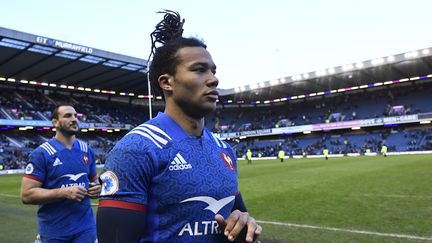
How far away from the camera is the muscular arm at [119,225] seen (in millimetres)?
1538

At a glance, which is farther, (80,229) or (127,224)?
(80,229)

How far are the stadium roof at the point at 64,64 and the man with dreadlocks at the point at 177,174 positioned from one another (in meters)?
35.5

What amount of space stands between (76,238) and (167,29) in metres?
2.56

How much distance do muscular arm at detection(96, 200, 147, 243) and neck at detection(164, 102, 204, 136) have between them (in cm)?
53

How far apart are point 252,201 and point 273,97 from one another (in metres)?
53.5

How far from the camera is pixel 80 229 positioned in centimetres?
380

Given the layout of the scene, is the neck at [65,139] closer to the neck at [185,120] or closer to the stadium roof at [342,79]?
the neck at [185,120]

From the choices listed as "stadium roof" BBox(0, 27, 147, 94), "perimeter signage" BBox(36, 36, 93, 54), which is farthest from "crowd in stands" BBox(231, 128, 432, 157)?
"perimeter signage" BBox(36, 36, 93, 54)

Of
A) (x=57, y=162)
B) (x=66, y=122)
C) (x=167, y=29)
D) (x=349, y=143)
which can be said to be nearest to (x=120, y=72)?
(x=349, y=143)

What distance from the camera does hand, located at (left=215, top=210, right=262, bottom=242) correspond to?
1635 mm

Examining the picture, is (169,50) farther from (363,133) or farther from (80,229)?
(363,133)

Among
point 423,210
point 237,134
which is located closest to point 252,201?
point 423,210

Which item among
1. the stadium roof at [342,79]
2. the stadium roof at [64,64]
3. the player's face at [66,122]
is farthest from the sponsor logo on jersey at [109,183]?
the stadium roof at [342,79]

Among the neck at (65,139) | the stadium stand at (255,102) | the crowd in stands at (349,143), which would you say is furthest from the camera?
the crowd in stands at (349,143)
